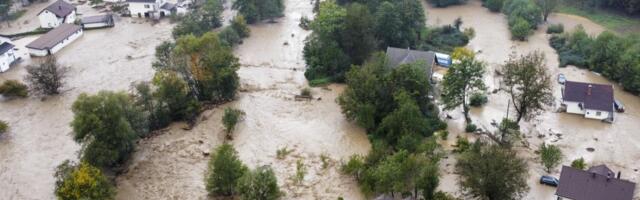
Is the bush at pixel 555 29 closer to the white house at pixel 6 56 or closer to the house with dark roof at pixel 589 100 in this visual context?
the house with dark roof at pixel 589 100

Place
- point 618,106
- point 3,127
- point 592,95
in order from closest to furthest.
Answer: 1. point 3,127
2. point 592,95
3. point 618,106

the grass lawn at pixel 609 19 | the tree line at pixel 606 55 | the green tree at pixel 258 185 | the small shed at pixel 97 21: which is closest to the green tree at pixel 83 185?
the green tree at pixel 258 185

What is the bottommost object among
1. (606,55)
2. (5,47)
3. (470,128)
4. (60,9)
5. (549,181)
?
(549,181)

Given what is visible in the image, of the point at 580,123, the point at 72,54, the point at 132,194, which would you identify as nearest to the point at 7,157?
the point at 132,194

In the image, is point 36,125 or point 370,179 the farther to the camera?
point 36,125

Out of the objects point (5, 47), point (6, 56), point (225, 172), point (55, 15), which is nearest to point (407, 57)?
point (225, 172)

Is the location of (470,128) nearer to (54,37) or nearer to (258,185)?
(258,185)

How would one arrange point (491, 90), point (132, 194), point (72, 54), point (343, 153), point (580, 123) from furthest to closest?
point (72, 54) → point (491, 90) → point (580, 123) → point (343, 153) → point (132, 194)

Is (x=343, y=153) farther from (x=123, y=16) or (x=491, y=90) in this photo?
(x=123, y=16)
